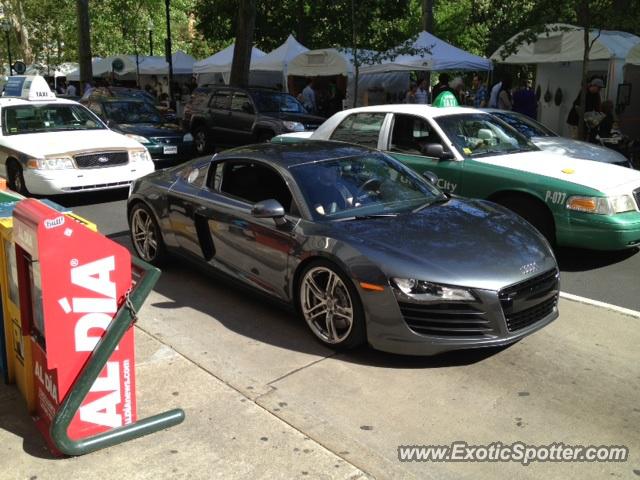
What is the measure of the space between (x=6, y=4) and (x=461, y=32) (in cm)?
3097

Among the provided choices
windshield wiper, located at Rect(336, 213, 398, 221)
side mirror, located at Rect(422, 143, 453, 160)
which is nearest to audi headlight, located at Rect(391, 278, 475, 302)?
windshield wiper, located at Rect(336, 213, 398, 221)

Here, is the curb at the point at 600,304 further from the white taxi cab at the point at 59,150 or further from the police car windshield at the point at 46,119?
the police car windshield at the point at 46,119

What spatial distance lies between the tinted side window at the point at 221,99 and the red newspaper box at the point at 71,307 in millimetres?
12654

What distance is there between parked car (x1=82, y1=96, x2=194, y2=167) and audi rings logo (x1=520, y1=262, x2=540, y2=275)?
377 inches

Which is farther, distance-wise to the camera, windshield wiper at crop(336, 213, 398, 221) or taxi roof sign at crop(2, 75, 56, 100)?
taxi roof sign at crop(2, 75, 56, 100)

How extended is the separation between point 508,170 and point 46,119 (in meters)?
7.80

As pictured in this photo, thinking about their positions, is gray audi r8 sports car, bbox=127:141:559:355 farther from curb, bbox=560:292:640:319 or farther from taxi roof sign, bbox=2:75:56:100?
taxi roof sign, bbox=2:75:56:100

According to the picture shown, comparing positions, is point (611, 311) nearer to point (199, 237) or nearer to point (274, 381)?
point (274, 381)

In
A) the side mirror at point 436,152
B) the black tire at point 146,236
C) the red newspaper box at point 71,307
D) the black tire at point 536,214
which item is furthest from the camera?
the side mirror at point 436,152

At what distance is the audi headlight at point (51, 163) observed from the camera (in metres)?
9.52

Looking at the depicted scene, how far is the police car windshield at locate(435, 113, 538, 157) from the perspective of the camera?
745cm

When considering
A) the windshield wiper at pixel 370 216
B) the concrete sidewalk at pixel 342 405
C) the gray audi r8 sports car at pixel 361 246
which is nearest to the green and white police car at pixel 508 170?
the concrete sidewalk at pixel 342 405

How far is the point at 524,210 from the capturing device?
6812 millimetres

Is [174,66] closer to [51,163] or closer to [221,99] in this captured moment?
[221,99]
